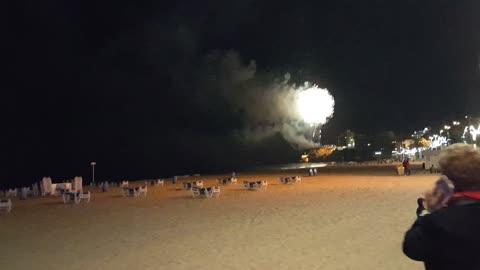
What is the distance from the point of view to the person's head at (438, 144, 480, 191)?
6.82 ft

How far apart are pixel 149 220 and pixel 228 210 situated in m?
2.94

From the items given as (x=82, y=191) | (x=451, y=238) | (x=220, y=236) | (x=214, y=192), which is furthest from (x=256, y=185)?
(x=451, y=238)

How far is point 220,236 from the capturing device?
10227 mm

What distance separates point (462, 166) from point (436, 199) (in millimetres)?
212

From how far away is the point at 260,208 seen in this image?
15.5 meters

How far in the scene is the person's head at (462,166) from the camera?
208cm

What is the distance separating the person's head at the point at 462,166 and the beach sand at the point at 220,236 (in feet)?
16.3

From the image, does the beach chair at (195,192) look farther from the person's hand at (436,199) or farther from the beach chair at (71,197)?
the person's hand at (436,199)

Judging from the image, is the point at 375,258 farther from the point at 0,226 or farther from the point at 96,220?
the point at 0,226

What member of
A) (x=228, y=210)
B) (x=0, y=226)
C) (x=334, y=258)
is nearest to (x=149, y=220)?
(x=228, y=210)

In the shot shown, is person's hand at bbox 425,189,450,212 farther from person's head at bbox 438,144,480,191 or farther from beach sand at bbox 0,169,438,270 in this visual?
beach sand at bbox 0,169,438,270

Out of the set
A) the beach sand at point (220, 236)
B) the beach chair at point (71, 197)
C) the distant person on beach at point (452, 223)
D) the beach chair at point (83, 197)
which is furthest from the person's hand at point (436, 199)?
the beach chair at point (83, 197)

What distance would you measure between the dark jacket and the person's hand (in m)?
0.08

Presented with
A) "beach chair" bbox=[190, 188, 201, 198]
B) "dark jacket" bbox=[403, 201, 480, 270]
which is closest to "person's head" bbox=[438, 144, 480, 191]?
"dark jacket" bbox=[403, 201, 480, 270]
